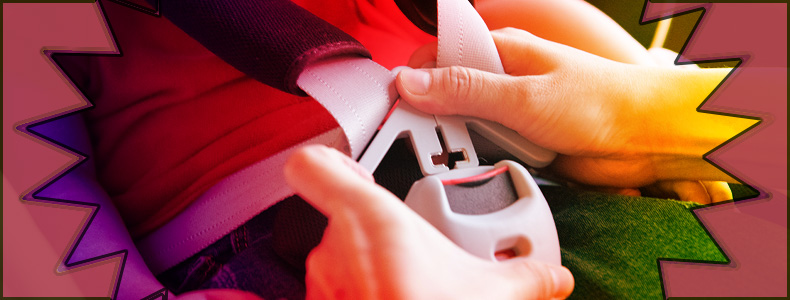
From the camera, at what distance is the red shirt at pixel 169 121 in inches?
19.5

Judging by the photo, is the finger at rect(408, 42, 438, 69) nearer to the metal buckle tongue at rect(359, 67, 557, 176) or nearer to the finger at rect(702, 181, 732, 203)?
the metal buckle tongue at rect(359, 67, 557, 176)

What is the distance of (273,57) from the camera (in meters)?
0.42

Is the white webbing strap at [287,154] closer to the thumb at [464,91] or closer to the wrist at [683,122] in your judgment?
the thumb at [464,91]

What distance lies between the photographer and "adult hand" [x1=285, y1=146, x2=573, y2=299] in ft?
0.92

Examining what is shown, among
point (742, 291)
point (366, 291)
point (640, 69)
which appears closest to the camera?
point (366, 291)

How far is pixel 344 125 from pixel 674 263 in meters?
0.35

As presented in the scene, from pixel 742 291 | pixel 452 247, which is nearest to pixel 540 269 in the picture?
pixel 452 247

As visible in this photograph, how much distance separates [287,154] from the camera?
0.50 m

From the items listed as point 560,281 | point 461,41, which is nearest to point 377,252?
point 560,281

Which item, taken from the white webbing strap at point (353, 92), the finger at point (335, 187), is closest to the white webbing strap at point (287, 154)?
the white webbing strap at point (353, 92)

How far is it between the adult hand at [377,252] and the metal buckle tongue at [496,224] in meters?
0.03

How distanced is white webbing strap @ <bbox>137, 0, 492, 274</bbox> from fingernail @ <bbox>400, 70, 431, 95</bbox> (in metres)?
0.02

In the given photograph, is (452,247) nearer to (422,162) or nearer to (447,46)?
(422,162)

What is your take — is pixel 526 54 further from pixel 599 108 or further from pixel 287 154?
pixel 287 154
